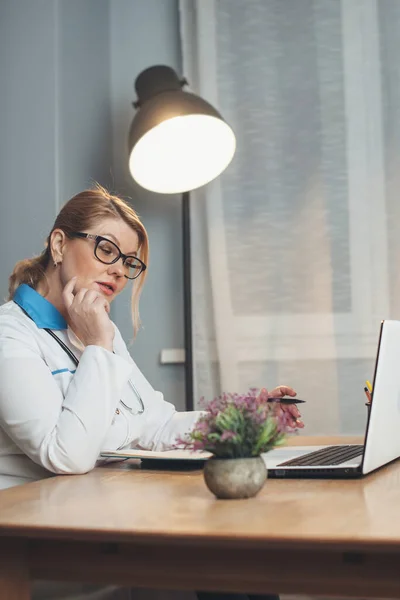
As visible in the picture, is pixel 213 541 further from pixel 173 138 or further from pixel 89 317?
pixel 173 138

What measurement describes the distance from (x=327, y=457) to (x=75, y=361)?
1.73ft

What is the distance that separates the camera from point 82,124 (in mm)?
2660

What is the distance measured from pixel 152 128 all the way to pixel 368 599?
178 cm

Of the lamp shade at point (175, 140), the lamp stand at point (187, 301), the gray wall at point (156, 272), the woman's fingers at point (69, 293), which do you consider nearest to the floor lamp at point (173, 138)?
the lamp shade at point (175, 140)

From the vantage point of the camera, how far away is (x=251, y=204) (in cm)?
267

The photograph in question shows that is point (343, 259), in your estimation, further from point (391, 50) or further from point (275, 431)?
point (275, 431)

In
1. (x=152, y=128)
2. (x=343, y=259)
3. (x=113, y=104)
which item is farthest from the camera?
(x=113, y=104)

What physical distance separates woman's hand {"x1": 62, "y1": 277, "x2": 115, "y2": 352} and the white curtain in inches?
46.4

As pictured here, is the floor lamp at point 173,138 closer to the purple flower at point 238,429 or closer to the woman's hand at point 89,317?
the woman's hand at point 89,317

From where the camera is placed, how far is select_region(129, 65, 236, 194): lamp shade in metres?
2.26

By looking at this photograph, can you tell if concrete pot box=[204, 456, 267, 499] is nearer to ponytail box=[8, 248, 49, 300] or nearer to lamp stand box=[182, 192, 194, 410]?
ponytail box=[8, 248, 49, 300]

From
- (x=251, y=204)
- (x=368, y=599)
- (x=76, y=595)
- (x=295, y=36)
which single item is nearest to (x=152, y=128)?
(x=251, y=204)

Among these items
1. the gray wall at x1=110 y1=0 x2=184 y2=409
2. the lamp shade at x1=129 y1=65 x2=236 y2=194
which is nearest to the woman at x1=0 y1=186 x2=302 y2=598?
the lamp shade at x1=129 y1=65 x2=236 y2=194

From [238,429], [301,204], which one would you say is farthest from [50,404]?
[301,204]
